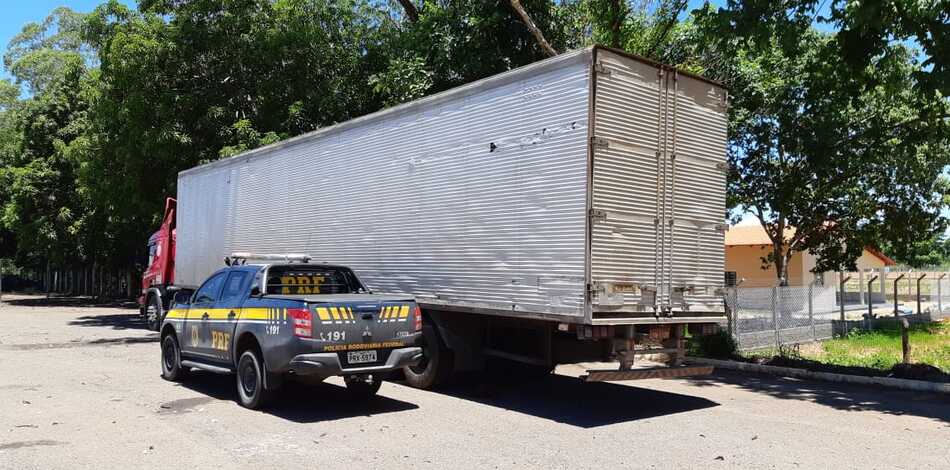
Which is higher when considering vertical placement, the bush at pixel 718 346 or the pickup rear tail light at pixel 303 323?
the pickup rear tail light at pixel 303 323

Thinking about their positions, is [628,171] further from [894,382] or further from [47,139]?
[47,139]

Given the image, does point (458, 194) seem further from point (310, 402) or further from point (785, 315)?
point (785, 315)

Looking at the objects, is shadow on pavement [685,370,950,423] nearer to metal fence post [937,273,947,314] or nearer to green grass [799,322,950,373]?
green grass [799,322,950,373]

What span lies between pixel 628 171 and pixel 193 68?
16821 mm

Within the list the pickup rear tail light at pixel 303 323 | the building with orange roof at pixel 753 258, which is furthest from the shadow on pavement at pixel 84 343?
the building with orange roof at pixel 753 258

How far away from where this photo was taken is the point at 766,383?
1166 centimetres

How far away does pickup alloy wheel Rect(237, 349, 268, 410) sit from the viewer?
8594mm

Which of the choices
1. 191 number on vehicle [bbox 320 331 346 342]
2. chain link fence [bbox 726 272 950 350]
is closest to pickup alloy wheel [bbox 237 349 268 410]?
191 number on vehicle [bbox 320 331 346 342]

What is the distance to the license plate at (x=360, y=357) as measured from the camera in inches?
329

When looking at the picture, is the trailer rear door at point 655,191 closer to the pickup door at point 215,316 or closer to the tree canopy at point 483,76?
the tree canopy at point 483,76

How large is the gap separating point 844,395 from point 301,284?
25.0 ft

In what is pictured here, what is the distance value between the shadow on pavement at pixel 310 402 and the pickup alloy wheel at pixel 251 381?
0.49ft

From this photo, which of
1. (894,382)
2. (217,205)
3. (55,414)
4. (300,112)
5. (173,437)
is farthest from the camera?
(300,112)

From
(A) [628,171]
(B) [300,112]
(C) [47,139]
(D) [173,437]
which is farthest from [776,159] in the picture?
(C) [47,139]
